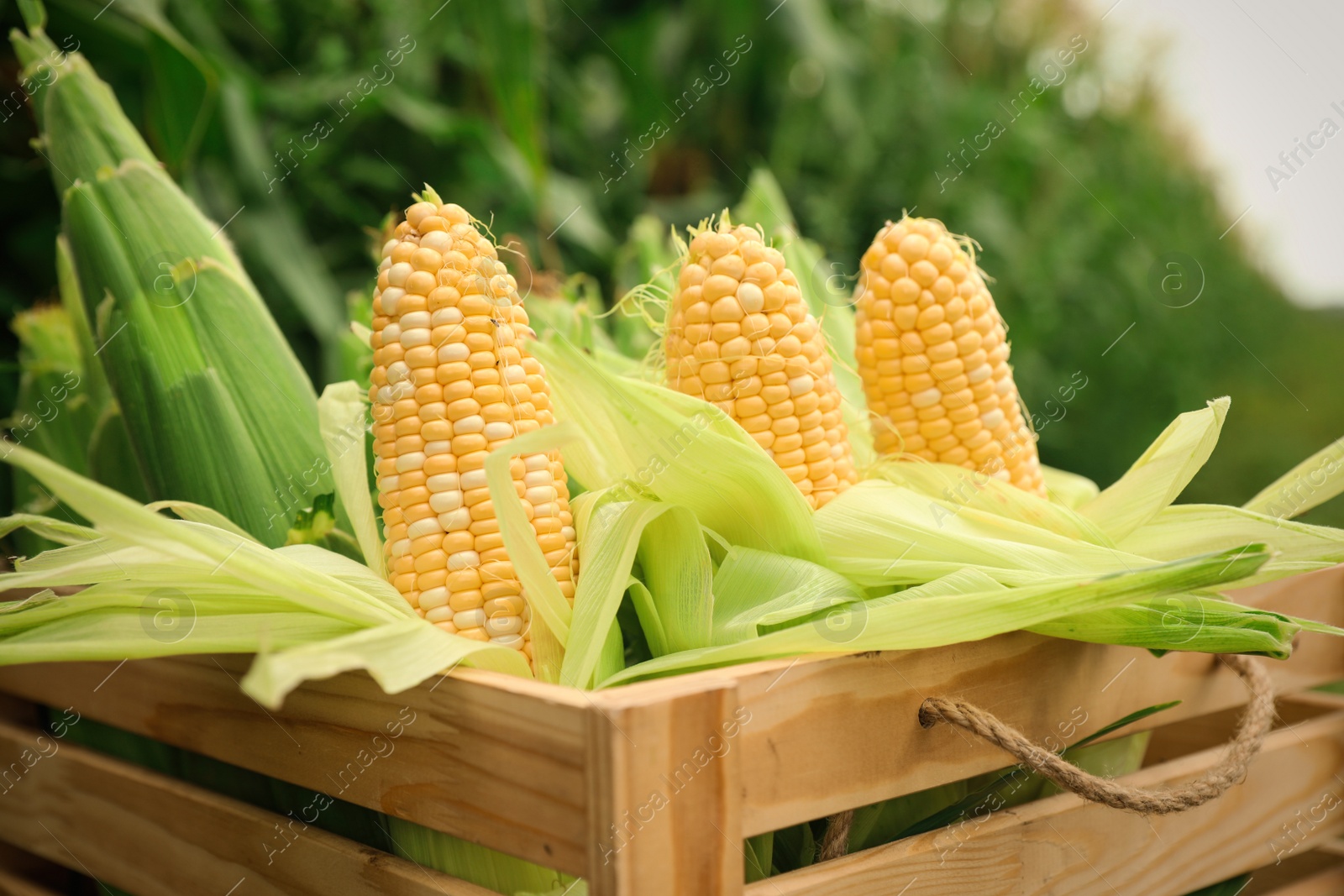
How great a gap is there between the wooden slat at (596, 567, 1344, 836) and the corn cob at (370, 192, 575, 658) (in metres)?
0.15

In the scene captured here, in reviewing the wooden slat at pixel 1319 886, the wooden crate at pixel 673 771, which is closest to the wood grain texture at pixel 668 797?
the wooden crate at pixel 673 771

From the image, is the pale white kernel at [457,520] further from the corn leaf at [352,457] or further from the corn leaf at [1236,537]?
the corn leaf at [1236,537]

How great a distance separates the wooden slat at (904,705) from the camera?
454 mm

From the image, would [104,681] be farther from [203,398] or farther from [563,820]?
[563,820]

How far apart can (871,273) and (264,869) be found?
57 centimetres

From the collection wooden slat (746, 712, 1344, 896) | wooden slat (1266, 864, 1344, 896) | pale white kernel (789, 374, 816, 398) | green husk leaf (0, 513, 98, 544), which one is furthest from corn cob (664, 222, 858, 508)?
wooden slat (1266, 864, 1344, 896)

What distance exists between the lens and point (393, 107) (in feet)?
5.05

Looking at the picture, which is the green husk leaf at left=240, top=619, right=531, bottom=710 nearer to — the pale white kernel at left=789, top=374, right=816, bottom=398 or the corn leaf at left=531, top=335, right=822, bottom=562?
the corn leaf at left=531, top=335, right=822, bottom=562

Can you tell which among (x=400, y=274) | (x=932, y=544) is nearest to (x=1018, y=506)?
(x=932, y=544)

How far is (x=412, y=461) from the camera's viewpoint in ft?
1.79

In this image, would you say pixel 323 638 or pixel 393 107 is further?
pixel 393 107

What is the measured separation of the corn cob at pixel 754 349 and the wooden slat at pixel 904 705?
0.15 m

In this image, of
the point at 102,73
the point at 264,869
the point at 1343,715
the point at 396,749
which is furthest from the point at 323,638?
the point at 102,73

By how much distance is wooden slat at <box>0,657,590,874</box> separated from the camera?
42 cm
